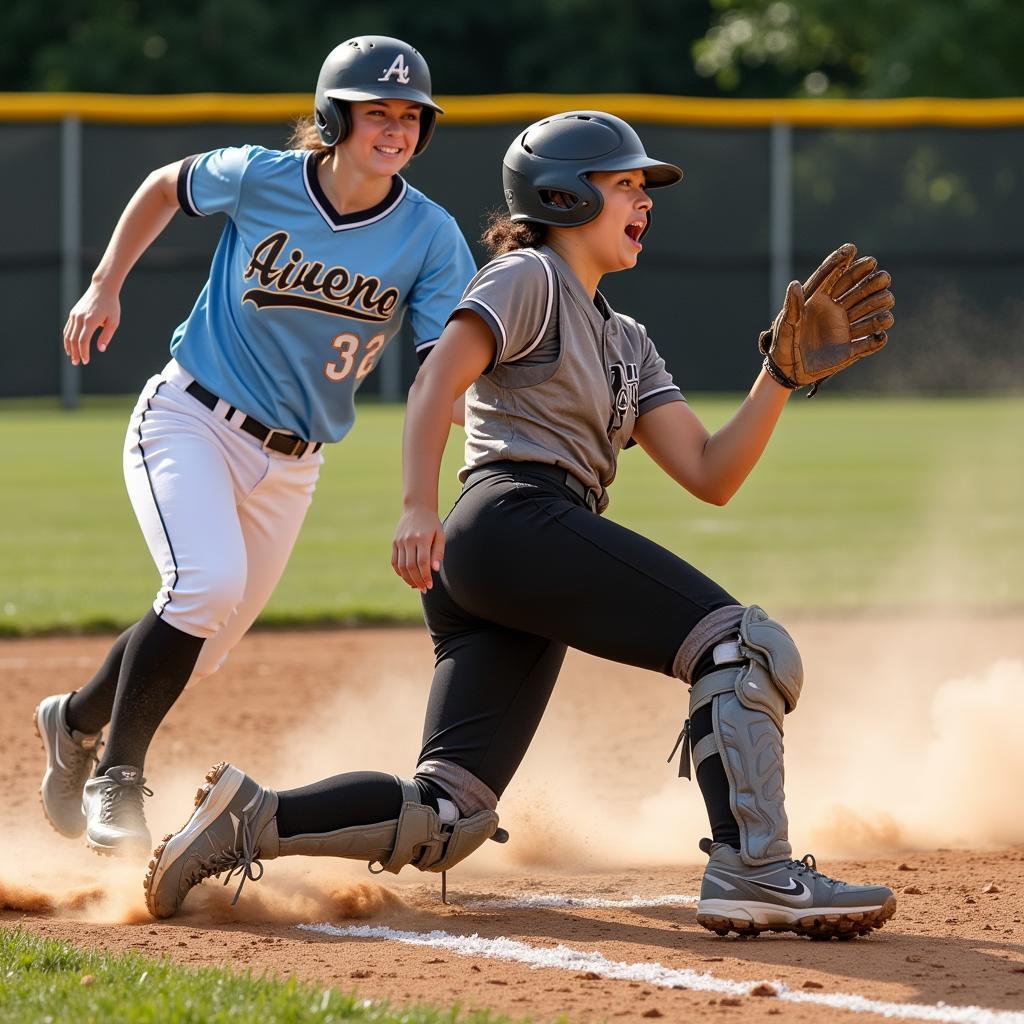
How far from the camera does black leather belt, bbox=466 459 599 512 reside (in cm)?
340

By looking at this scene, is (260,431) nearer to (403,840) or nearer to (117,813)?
(117,813)

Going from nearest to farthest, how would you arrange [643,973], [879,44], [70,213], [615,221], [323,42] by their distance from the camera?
[643,973] < [615,221] < [70,213] < [879,44] < [323,42]

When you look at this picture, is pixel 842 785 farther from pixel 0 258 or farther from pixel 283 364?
pixel 0 258

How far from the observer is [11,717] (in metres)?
5.85

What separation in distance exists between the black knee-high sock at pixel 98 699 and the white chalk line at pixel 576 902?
996 millimetres

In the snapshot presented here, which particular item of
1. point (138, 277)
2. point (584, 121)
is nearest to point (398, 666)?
point (584, 121)

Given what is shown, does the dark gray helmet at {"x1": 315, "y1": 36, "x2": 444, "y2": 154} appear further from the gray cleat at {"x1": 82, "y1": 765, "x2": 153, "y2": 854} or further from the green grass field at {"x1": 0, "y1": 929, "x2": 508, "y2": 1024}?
the green grass field at {"x1": 0, "y1": 929, "x2": 508, "y2": 1024}

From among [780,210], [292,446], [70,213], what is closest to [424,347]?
[292,446]

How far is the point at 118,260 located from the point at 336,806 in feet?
4.99

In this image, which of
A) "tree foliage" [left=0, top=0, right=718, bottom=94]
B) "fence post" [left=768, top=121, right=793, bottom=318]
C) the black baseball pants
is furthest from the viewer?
"tree foliage" [left=0, top=0, right=718, bottom=94]

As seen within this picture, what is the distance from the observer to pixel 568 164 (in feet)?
11.3

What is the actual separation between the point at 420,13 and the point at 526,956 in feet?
92.5

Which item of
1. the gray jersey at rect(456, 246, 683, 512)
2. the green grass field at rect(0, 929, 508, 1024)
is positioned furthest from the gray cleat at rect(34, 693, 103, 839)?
the gray jersey at rect(456, 246, 683, 512)

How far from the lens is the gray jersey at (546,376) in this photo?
330 cm
